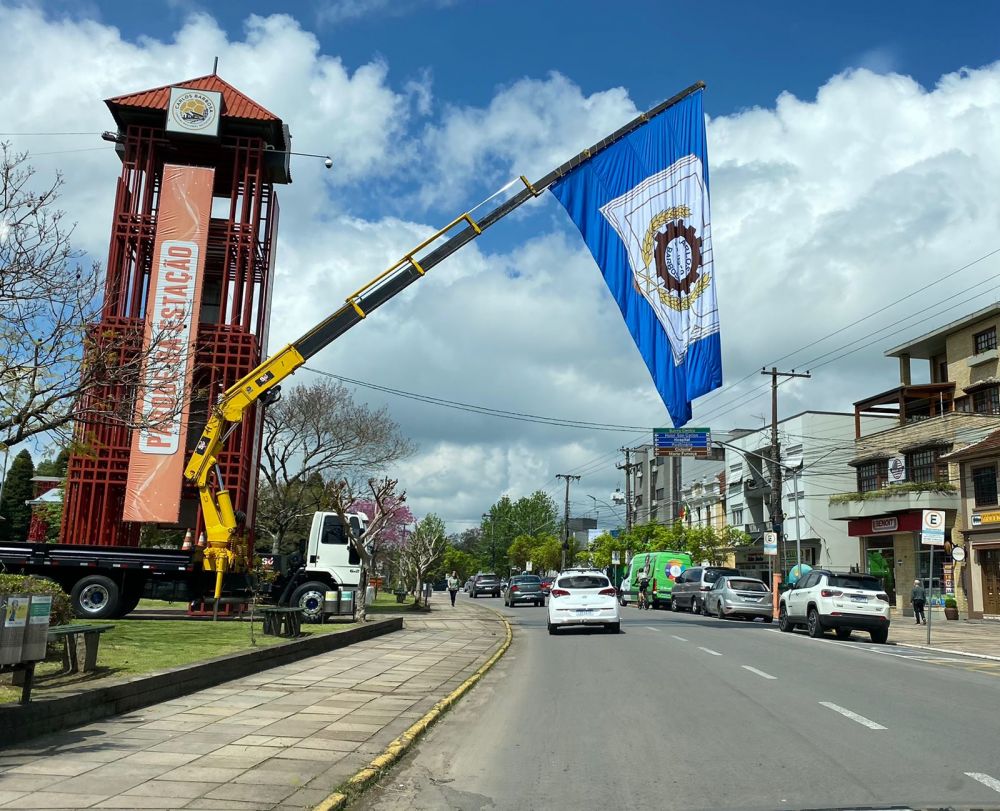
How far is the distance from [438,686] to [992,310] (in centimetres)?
3716

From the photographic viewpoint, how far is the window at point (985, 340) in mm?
41375

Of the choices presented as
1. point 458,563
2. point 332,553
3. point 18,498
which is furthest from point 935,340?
point 458,563

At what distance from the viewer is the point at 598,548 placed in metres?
88.5

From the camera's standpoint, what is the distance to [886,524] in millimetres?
44562

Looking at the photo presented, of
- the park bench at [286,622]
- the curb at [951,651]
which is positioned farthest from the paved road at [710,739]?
the curb at [951,651]

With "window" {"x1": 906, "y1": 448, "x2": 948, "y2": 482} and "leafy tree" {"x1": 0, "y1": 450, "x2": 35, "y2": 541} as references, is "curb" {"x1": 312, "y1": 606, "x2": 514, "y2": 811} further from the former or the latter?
"leafy tree" {"x1": 0, "y1": 450, "x2": 35, "y2": 541}

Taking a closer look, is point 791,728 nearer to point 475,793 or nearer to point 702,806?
point 702,806

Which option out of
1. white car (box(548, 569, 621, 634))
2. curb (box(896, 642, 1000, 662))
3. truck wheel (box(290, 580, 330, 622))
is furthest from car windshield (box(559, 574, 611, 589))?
curb (box(896, 642, 1000, 662))

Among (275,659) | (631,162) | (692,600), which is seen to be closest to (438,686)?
(275,659)

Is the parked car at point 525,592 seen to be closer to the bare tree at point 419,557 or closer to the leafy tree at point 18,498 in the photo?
the bare tree at point 419,557

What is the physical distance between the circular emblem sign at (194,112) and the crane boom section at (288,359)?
9932mm

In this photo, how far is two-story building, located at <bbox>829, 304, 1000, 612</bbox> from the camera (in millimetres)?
41156

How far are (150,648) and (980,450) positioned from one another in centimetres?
3539

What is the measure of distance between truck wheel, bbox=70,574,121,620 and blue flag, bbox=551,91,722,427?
1364 centimetres
